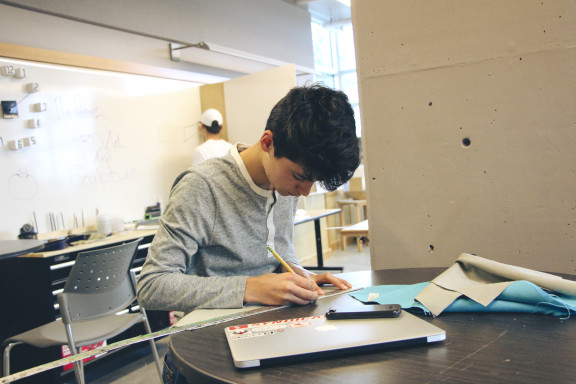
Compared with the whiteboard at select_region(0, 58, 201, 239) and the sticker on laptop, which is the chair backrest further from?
the sticker on laptop

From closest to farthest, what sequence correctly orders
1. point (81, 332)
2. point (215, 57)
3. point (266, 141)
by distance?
1. point (266, 141)
2. point (81, 332)
3. point (215, 57)

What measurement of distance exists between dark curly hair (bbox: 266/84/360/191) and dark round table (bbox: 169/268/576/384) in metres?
0.36

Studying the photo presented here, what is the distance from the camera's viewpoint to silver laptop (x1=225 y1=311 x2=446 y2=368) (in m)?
0.71

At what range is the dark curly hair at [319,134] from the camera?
1005 mm

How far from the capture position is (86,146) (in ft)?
11.4

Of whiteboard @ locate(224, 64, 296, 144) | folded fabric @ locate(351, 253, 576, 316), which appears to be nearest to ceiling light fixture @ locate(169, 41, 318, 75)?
whiteboard @ locate(224, 64, 296, 144)

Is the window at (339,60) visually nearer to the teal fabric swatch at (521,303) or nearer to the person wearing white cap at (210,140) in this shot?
the person wearing white cap at (210,140)

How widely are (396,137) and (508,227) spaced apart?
1.55 ft

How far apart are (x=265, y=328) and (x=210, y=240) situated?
0.43 m

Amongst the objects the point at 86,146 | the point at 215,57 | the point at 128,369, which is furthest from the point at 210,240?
the point at 215,57

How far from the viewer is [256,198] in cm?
127

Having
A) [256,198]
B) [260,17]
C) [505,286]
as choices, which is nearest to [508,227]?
[505,286]

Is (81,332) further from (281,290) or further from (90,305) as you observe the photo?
(281,290)

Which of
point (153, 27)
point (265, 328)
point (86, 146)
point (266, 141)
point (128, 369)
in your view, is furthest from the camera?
point (153, 27)
